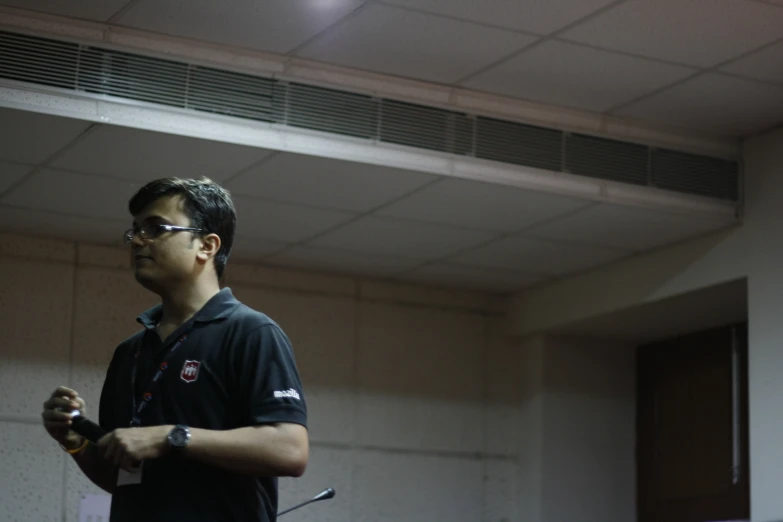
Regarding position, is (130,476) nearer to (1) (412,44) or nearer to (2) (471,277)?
(1) (412,44)

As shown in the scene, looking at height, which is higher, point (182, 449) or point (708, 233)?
point (708, 233)

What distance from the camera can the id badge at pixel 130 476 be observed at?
1820 mm

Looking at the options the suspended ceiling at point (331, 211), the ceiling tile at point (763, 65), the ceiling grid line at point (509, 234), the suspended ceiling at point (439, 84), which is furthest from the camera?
the ceiling grid line at point (509, 234)

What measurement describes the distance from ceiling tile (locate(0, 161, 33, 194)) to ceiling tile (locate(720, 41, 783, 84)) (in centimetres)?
252

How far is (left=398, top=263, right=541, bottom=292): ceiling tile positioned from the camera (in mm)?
5891

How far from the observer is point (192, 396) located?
1.86 m

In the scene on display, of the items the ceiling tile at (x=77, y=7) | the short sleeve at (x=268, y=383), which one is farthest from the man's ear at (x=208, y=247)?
the ceiling tile at (x=77, y=7)

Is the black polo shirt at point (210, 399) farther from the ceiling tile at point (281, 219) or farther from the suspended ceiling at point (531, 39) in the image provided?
the ceiling tile at point (281, 219)

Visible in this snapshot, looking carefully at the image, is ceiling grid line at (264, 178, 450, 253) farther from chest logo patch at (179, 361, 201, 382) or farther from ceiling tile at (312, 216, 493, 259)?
chest logo patch at (179, 361, 201, 382)

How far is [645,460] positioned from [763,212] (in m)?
1.86

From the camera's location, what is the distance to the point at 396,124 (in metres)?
4.45

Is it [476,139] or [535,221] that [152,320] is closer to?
[476,139]

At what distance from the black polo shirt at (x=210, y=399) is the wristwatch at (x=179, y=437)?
6 cm

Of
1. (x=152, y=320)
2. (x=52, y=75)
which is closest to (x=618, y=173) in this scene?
(x=52, y=75)
